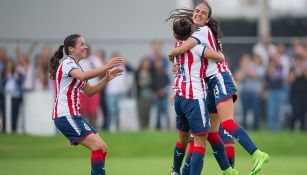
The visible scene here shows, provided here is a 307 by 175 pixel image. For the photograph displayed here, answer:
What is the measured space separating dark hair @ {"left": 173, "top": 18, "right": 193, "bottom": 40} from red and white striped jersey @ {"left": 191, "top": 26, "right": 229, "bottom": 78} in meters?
0.19

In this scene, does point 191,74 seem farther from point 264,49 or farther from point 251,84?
point 264,49

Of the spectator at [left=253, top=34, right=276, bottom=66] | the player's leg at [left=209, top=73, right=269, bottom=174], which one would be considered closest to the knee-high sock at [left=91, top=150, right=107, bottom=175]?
the player's leg at [left=209, top=73, right=269, bottom=174]

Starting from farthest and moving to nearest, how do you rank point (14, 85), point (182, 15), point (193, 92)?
1. point (14, 85)
2. point (182, 15)
3. point (193, 92)

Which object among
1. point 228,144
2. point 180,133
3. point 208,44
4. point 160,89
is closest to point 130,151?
point 160,89

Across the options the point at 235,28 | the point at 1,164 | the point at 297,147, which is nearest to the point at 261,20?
the point at 235,28

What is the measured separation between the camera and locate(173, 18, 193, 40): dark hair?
13664 mm

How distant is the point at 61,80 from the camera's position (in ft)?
43.6

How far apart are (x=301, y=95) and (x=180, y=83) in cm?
1259

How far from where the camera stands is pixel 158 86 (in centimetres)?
2514

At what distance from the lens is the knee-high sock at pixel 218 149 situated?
45.1 feet

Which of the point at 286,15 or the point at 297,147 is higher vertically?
the point at 286,15

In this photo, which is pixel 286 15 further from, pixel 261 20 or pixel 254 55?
pixel 254 55

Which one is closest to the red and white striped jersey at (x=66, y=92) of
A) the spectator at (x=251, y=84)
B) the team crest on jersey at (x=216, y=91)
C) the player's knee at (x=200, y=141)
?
the player's knee at (x=200, y=141)

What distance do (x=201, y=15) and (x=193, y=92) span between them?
44.0 inches
